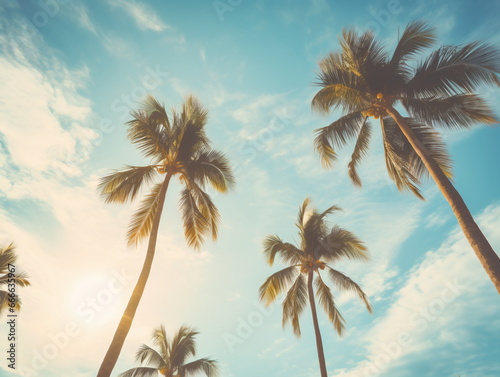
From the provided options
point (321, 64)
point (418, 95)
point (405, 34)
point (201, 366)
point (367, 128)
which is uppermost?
point (321, 64)

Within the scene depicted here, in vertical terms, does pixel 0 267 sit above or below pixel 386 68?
below

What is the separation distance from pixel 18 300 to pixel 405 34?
2539cm

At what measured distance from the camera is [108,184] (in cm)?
1158

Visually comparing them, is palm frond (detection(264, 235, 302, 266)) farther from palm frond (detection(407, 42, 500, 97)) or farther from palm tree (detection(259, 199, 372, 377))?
palm frond (detection(407, 42, 500, 97))

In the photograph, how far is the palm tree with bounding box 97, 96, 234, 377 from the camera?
11.7 metres

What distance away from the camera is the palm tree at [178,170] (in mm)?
11695

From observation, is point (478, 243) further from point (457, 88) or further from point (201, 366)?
point (201, 366)

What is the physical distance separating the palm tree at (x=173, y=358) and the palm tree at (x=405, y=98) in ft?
53.9

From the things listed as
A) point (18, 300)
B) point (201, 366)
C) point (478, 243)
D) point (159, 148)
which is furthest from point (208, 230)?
point (18, 300)

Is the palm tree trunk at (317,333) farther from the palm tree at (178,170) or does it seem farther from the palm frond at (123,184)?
the palm frond at (123,184)

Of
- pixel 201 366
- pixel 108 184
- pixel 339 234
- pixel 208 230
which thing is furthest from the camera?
pixel 201 366

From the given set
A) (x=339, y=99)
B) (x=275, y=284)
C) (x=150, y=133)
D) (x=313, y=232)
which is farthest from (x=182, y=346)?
(x=339, y=99)

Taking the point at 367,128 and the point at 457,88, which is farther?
the point at 367,128

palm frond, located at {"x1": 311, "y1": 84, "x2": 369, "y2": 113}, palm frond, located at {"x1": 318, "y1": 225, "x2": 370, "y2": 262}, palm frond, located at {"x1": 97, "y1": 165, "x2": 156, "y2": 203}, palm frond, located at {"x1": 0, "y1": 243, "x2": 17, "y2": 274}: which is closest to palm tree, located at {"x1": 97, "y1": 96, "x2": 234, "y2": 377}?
palm frond, located at {"x1": 97, "y1": 165, "x2": 156, "y2": 203}
